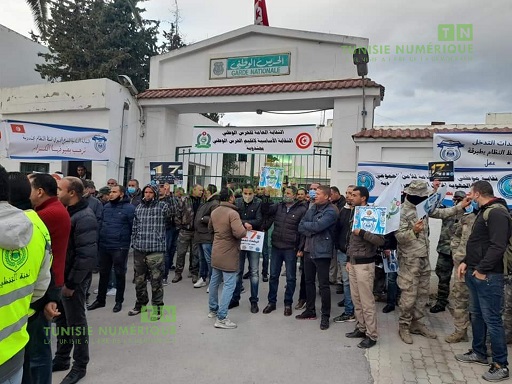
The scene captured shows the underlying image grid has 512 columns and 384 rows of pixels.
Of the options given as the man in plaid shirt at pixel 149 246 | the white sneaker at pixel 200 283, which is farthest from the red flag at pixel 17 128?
the white sneaker at pixel 200 283

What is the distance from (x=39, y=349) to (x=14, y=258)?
1.39m

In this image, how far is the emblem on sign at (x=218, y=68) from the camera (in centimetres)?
1011

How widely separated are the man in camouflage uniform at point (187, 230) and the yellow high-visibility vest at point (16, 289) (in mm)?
5058

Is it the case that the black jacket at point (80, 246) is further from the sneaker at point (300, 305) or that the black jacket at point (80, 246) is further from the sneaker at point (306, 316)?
the sneaker at point (300, 305)

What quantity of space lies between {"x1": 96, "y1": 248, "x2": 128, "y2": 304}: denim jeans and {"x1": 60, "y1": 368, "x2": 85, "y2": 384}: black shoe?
2.02 metres

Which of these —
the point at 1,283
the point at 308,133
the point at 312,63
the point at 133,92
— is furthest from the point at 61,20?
the point at 1,283

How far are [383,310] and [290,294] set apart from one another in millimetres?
1546

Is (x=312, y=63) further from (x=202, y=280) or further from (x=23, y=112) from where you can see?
(x=23, y=112)

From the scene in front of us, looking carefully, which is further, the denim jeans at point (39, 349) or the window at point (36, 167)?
the window at point (36, 167)

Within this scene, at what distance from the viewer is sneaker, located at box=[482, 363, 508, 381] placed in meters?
3.67

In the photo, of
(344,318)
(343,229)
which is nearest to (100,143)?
(343,229)

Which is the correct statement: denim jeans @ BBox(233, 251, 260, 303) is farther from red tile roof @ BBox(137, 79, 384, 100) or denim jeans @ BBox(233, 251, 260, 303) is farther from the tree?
the tree

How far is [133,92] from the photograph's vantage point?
34.4 feet

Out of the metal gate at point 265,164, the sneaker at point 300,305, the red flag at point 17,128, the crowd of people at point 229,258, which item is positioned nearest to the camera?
the crowd of people at point 229,258
